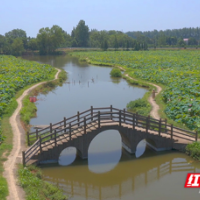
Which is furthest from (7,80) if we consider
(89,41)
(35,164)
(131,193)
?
(89,41)

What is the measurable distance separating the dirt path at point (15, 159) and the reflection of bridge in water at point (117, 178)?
1.87 metres

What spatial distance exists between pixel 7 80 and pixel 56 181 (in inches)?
905

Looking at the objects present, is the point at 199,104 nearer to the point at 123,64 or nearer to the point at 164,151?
the point at 164,151

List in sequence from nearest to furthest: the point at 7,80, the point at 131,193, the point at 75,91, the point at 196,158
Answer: the point at 131,193 < the point at 196,158 < the point at 7,80 < the point at 75,91

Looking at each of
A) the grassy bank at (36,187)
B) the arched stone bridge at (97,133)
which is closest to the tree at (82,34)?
the arched stone bridge at (97,133)

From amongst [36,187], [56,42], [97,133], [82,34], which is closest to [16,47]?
[56,42]

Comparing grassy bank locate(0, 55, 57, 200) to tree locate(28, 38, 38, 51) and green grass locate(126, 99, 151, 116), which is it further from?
tree locate(28, 38, 38, 51)

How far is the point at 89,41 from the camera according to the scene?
135 m

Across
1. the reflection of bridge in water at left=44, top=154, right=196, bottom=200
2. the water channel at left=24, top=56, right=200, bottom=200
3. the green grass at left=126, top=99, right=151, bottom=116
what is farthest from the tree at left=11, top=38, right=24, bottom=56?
the reflection of bridge in water at left=44, top=154, right=196, bottom=200

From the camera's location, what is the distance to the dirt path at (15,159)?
11.0m

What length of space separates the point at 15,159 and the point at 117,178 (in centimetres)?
544

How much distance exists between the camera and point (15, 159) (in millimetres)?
14258

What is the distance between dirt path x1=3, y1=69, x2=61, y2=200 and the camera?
11.0 m

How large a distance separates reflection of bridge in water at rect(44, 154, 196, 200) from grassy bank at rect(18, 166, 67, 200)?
0.80m
